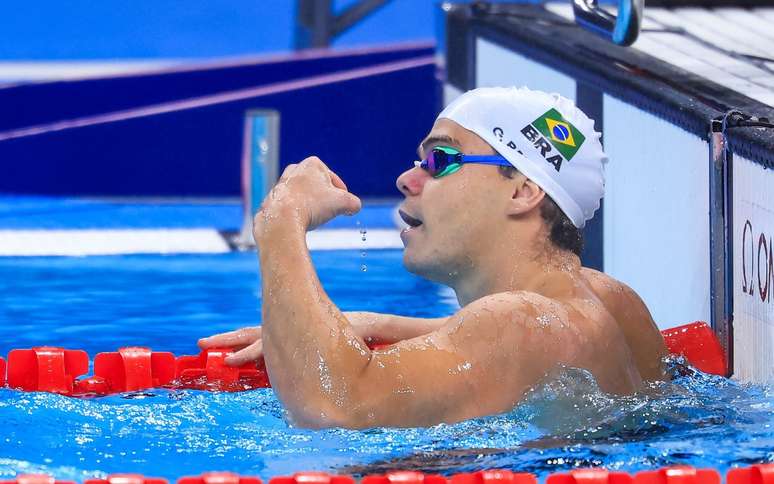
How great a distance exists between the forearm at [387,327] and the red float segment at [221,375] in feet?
0.93

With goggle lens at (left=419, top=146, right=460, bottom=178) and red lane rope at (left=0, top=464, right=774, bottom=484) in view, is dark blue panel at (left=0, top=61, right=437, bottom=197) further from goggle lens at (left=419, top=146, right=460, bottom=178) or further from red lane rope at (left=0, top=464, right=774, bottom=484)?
red lane rope at (left=0, top=464, right=774, bottom=484)

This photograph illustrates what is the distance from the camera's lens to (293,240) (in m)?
2.74

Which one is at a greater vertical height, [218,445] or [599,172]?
[599,172]

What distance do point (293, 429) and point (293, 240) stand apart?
37 cm

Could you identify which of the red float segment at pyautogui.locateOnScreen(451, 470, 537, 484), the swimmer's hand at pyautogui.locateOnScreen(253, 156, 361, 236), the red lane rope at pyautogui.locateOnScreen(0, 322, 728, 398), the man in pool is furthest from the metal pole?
the red float segment at pyautogui.locateOnScreen(451, 470, 537, 484)

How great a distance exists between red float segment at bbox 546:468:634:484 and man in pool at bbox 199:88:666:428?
0.38 meters

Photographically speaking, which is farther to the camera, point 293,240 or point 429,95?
point 429,95

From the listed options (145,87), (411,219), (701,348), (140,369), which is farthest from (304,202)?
(145,87)

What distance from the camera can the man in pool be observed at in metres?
2.62

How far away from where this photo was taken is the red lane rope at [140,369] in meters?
3.68

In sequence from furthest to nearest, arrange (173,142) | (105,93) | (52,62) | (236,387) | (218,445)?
1. (52,62)
2. (105,93)
3. (173,142)
4. (236,387)
5. (218,445)

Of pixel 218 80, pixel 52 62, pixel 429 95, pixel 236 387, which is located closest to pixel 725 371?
pixel 236 387

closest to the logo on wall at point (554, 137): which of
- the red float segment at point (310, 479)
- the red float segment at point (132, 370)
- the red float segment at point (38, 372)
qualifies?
the red float segment at point (310, 479)

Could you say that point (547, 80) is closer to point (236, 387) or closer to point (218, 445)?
point (236, 387)
